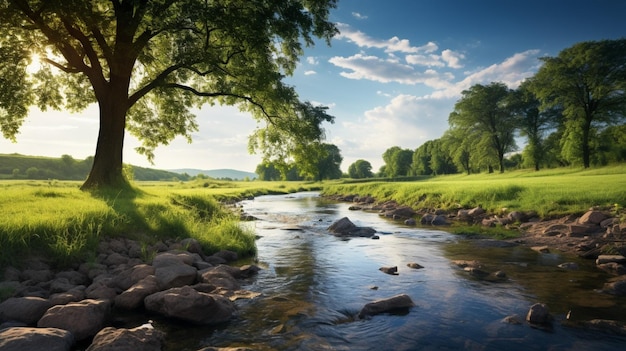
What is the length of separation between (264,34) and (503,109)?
6256cm

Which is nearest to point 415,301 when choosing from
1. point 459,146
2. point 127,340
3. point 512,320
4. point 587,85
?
point 512,320

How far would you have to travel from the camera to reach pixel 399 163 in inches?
5285

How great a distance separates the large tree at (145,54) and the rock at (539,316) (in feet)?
52.5

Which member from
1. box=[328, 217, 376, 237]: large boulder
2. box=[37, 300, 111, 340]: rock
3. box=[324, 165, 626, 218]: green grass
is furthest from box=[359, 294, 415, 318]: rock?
box=[324, 165, 626, 218]: green grass

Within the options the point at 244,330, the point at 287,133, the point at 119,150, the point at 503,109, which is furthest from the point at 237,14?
the point at 503,109

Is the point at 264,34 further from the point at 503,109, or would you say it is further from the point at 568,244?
the point at 503,109

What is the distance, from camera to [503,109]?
6656 centimetres

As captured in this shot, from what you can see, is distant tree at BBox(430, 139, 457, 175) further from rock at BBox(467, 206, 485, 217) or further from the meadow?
rock at BBox(467, 206, 485, 217)

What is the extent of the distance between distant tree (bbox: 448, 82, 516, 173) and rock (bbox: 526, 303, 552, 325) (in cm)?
6543

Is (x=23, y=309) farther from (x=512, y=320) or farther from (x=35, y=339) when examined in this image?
(x=512, y=320)

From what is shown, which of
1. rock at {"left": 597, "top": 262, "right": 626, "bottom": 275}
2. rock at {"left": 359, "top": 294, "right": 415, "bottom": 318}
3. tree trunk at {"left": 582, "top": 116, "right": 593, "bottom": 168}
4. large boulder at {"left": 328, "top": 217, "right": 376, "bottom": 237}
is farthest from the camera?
tree trunk at {"left": 582, "top": 116, "right": 593, "bottom": 168}

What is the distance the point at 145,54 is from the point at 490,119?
65.1 m

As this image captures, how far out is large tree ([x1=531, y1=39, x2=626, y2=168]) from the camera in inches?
1806

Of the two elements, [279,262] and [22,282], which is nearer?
[22,282]
